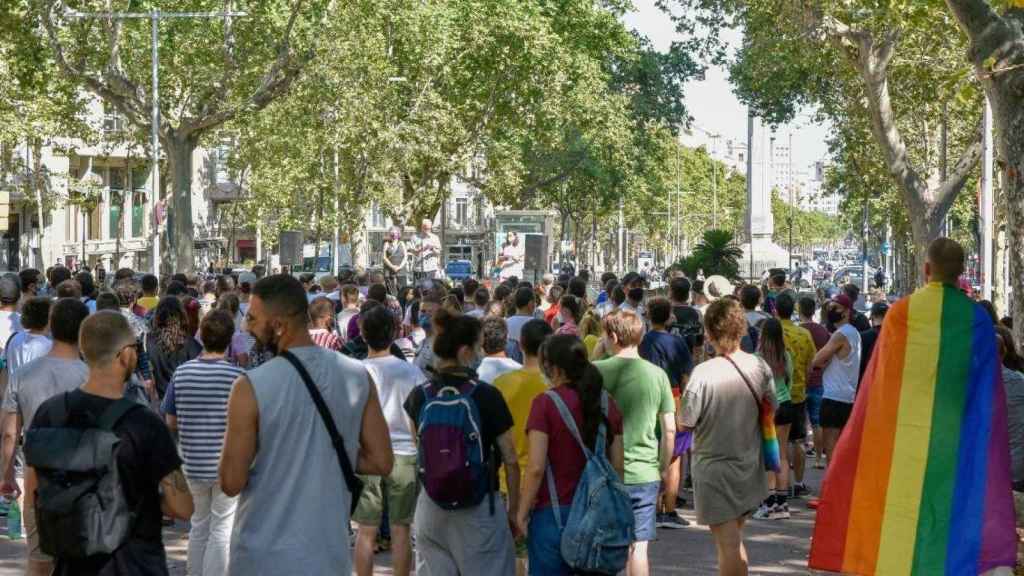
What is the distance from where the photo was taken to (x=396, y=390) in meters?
8.81

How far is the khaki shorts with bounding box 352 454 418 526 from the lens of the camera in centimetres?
878

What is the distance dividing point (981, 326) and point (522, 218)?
165ft

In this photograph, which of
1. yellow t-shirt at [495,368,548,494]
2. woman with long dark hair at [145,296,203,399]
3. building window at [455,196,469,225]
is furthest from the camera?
building window at [455,196,469,225]

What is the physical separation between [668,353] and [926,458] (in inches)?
172

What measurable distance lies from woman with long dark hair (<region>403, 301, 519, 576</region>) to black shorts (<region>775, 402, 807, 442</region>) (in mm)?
5778

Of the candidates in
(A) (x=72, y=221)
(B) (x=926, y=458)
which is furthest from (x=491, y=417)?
(A) (x=72, y=221)

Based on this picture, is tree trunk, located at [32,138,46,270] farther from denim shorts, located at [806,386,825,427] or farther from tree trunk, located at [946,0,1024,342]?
tree trunk, located at [946,0,1024,342]

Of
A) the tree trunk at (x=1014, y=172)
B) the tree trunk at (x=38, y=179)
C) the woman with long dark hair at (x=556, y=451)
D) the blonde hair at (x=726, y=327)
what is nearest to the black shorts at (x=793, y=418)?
the tree trunk at (x=1014, y=172)

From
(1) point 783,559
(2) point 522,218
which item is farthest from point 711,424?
(2) point 522,218

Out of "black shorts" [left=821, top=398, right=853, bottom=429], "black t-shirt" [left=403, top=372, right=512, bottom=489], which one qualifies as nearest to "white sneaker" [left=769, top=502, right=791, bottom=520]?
"black shorts" [left=821, top=398, right=853, bottom=429]

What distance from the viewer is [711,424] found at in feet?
27.7

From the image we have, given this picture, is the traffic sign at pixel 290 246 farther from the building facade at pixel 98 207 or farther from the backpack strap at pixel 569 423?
the backpack strap at pixel 569 423

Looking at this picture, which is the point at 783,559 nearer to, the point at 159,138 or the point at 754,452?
the point at 754,452

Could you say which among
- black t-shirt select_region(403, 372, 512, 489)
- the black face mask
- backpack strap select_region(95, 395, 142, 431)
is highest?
the black face mask
